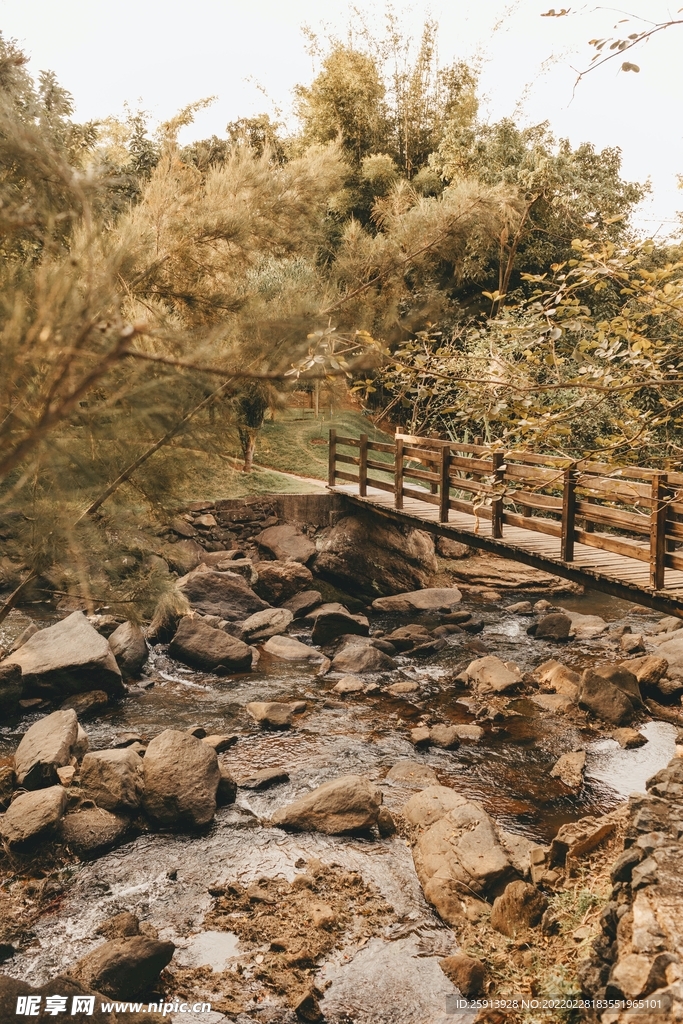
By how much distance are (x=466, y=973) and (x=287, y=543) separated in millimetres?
8174

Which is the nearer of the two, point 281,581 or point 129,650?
point 129,650

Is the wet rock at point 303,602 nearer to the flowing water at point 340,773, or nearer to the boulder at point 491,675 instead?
the flowing water at point 340,773

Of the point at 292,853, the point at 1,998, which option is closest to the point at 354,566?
the point at 292,853

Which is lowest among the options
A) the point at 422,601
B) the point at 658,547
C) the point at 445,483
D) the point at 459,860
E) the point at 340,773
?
the point at 340,773

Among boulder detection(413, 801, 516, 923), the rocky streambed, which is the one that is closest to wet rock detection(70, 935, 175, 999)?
the rocky streambed

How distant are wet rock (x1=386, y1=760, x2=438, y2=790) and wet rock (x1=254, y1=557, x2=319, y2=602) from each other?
15.4 feet

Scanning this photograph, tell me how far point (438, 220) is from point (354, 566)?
7379 mm

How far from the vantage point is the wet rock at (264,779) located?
5.41 meters

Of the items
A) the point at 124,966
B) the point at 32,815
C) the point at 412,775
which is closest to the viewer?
the point at 124,966

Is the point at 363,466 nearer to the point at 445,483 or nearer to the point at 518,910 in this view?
the point at 445,483

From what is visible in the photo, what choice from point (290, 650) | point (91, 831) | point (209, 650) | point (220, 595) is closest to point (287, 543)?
point (220, 595)

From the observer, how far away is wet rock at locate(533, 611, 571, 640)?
29.7 feet

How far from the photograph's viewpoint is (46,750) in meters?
5.23

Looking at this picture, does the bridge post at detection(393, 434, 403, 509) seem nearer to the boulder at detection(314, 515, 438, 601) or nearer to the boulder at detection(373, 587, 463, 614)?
the boulder at detection(314, 515, 438, 601)
